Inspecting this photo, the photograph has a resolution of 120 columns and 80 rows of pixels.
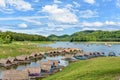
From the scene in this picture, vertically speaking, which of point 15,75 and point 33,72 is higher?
point 15,75

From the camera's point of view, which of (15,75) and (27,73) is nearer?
(15,75)

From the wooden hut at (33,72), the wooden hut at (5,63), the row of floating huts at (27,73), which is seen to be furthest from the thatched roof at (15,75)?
the wooden hut at (5,63)

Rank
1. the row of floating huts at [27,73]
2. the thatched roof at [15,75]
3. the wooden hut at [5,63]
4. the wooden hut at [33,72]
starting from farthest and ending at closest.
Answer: the wooden hut at [5,63] < the wooden hut at [33,72] < the row of floating huts at [27,73] < the thatched roof at [15,75]

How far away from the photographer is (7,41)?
16000 centimetres

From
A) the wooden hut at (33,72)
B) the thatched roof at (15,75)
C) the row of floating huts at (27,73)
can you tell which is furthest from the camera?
the wooden hut at (33,72)

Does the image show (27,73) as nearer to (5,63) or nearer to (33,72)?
(33,72)

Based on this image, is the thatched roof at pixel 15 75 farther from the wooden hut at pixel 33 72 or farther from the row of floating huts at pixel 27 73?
the wooden hut at pixel 33 72

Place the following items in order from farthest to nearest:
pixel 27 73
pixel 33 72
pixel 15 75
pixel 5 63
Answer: pixel 5 63 < pixel 33 72 < pixel 27 73 < pixel 15 75

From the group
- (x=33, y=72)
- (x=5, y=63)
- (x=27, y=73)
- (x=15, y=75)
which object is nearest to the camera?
(x=15, y=75)

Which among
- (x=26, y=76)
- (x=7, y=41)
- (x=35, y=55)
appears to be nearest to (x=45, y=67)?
(x=26, y=76)

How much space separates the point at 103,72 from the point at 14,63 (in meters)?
42.3

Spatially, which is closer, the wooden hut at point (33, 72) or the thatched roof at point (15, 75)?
the thatched roof at point (15, 75)

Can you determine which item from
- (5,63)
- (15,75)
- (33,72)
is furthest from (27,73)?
(5,63)

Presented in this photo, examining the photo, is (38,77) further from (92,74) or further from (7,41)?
(7,41)
